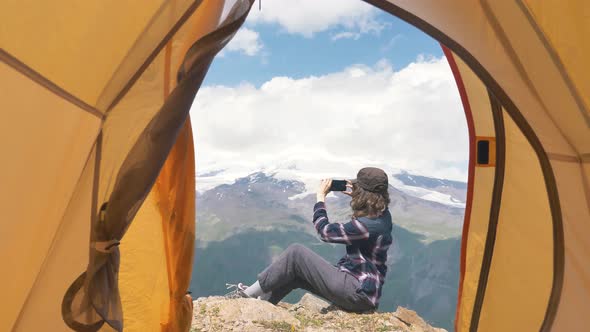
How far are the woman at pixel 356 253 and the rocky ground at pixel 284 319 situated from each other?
12cm

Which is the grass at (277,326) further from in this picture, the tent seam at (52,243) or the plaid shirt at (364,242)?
the tent seam at (52,243)

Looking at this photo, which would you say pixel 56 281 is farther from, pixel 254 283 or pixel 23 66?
pixel 254 283

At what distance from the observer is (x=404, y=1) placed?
127cm

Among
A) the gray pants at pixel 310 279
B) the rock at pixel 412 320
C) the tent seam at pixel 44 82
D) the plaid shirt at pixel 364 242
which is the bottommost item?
the rock at pixel 412 320

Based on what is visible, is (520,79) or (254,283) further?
(254,283)

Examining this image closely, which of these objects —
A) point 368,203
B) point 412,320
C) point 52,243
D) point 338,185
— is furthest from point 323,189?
point 52,243

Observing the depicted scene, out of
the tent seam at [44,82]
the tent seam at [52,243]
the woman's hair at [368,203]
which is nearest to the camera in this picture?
the tent seam at [44,82]

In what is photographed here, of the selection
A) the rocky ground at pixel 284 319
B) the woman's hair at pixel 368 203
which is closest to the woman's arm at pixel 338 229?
the woman's hair at pixel 368 203

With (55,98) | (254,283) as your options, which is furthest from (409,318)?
(55,98)

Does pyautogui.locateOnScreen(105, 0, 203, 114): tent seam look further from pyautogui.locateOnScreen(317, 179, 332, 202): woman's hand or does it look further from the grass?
the grass

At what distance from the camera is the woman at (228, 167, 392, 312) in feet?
9.59

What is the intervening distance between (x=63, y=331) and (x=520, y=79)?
1320 millimetres

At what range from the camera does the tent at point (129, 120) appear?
108cm

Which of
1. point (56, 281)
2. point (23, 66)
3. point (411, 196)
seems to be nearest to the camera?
point (23, 66)
